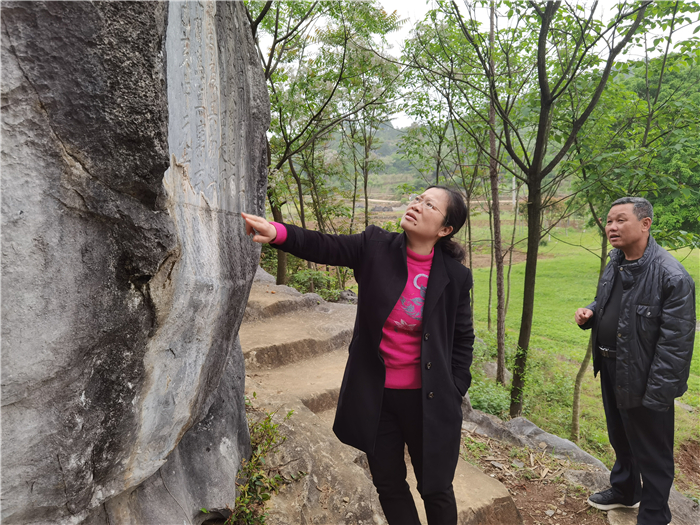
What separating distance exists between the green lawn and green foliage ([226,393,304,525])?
4.51 m

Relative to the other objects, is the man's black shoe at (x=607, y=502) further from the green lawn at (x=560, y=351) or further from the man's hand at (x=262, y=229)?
the man's hand at (x=262, y=229)

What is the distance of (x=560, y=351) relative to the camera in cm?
1195

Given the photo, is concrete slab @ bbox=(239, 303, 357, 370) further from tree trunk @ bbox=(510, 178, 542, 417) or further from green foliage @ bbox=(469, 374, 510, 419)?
tree trunk @ bbox=(510, 178, 542, 417)

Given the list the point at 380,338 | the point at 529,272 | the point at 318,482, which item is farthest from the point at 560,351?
the point at 380,338

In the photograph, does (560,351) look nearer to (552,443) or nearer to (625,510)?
(552,443)

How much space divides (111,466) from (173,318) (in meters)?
0.60

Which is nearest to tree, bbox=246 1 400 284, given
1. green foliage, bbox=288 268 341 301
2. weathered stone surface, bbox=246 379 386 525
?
green foliage, bbox=288 268 341 301

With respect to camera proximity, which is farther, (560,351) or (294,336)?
(560,351)

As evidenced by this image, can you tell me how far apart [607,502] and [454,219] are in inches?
116

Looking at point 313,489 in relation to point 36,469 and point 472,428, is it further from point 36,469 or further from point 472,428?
point 472,428

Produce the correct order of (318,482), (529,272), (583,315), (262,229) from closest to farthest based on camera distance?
(262,229) < (318,482) < (583,315) < (529,272)

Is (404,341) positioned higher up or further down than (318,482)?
higher up

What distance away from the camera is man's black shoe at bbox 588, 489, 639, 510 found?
3666 millimetres

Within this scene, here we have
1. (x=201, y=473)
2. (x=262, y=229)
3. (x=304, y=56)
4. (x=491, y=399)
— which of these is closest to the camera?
(x=262, y=229)
